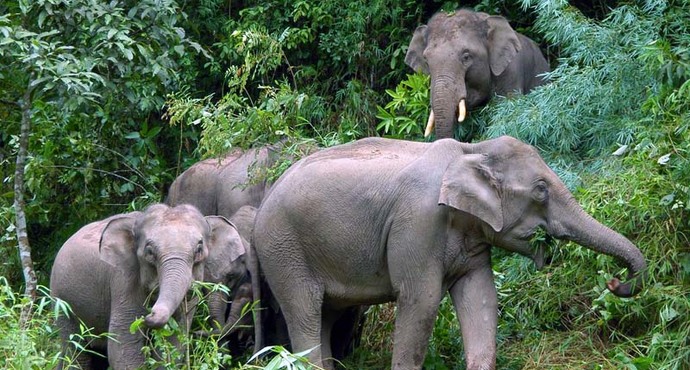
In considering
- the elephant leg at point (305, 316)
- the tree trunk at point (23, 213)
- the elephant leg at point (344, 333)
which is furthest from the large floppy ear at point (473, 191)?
the tree trunk at point (23, 213)

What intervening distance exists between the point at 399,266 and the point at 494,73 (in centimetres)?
396

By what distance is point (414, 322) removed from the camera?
862cm

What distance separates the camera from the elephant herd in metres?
8.56

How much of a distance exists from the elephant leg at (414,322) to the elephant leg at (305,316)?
23.8 inches

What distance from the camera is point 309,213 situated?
9.05 metres

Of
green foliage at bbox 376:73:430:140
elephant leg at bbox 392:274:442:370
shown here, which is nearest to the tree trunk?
green foliage at bbox 376:73:430:140

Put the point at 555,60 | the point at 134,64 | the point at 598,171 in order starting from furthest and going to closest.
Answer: the point at 555,60 → the point at 134,64 → the point at 598,171

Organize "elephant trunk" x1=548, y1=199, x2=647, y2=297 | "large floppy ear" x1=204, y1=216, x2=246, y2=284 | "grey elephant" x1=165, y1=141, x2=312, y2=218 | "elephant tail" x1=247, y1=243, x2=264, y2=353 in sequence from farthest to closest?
"grey elephant" x1=165, y1=141, x2=312, y2=218
"elephant tail" x1=247, y1=243, x2=264, y2=353
"large floppy ear" x1=204, y1=216, x2=246, y2=284
"elephant trunk" x1=548, y1=199, x2=647, y2=297

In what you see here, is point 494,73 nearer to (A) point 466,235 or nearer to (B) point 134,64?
(B) point 134,64

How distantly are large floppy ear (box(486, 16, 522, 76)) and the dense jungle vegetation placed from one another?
11.7 inches

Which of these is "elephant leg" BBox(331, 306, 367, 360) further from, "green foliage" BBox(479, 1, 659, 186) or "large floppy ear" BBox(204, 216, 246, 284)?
"green foliage" BBox(479, 1, 659, 186)

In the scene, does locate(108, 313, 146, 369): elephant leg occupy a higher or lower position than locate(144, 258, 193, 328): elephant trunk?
lower

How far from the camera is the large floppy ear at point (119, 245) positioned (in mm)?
9195

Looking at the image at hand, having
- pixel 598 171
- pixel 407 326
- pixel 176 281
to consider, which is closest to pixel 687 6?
pixel 598 171
